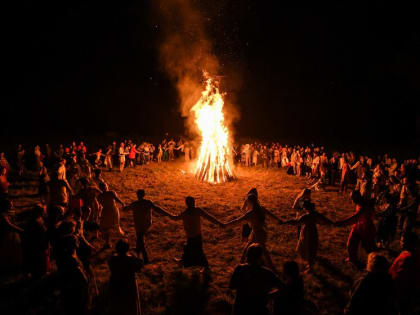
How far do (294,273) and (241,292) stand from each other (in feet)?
2.62

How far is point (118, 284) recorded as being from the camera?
4.79 meters

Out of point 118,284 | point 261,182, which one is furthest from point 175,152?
point 118,284

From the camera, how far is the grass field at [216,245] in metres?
6.56

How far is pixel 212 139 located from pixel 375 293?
15.8 meters

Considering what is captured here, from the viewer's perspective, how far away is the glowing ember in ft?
62.6

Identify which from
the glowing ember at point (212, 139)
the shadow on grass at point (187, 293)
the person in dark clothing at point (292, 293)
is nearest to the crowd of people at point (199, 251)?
the person in dark clothing at point (292, 293)

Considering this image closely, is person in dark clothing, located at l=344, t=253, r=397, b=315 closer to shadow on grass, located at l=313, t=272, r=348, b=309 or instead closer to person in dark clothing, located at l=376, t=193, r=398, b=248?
shadow on grass, located at l=313, t=272, r=348, b=309

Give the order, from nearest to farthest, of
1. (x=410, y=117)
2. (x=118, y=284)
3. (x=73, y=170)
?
(x=118, y=284) → (x=73, y=170) → (x=410, y=117)

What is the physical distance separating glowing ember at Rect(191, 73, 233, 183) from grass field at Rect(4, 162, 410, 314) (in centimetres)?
99

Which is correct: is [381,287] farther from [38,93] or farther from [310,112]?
[38,93]

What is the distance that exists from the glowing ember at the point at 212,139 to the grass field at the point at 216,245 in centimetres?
99

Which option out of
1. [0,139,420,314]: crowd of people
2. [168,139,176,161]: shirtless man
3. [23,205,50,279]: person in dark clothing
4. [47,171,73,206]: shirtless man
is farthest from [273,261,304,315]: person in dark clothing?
[168,139,176,161]: shirtless man

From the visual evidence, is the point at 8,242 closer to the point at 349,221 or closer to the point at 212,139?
the point at 349,221

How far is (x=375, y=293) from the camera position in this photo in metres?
4.44
